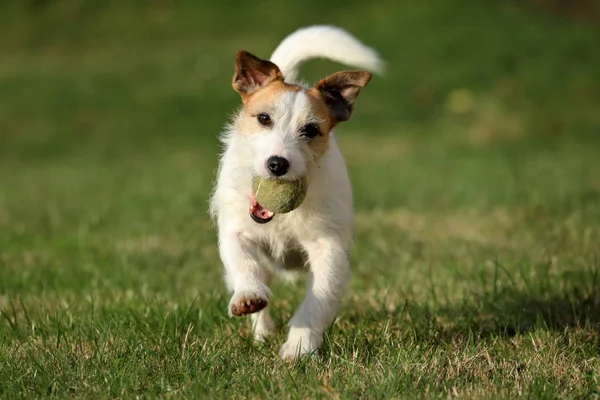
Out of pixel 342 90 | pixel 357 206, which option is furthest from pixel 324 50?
pixel 357 206

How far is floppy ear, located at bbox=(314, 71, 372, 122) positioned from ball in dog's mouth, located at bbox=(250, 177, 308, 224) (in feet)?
1.60

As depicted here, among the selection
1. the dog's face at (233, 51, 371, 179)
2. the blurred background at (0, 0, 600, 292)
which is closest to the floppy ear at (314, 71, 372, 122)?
the dog's face at (233, 51, 371, 179)

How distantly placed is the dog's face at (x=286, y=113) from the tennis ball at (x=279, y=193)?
5cm

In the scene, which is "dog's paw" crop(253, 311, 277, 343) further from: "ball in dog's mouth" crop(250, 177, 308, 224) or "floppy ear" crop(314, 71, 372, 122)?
"floppy ear" crop(314, 71, 372, 122)

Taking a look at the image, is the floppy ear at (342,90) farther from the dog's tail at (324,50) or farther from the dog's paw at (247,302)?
the dog's paw at (247,302)

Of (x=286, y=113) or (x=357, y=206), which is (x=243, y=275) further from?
(x=357, y=206)

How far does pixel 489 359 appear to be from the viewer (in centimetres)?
362

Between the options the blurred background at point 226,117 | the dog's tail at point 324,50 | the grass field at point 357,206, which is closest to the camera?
the grass field at point 357,206

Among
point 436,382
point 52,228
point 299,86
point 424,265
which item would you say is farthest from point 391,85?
point 436,382

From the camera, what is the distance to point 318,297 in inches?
159

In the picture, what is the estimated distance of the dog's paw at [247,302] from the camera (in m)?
3.69

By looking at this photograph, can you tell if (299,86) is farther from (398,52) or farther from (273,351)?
(398,52)

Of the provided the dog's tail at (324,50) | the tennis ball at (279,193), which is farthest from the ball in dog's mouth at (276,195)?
the dog's tail at (324,50)

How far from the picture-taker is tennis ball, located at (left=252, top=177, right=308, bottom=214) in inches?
155
